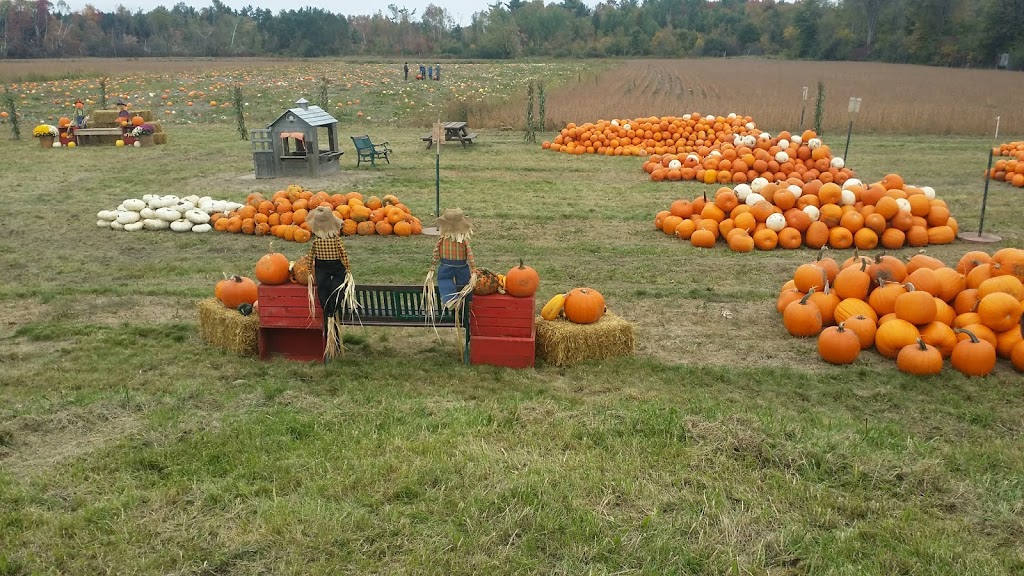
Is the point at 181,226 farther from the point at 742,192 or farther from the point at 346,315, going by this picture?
the point at 742,192

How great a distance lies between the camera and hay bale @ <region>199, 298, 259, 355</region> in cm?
679

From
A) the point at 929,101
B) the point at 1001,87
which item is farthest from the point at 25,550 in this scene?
the point at 1001,87

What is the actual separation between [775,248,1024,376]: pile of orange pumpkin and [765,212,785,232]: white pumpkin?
131 inches

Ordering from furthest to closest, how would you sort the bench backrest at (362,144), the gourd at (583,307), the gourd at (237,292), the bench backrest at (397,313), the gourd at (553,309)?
the bench backrest at (362,144) < the gourd at (237,292) < the gourd at (553,309) < the gourd at (583,307) < the bench backrest at (397,313)

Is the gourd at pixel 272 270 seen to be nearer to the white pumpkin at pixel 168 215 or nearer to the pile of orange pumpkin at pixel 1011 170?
the white pumpkin at pixel 168 215

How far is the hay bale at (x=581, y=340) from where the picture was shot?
664 cm

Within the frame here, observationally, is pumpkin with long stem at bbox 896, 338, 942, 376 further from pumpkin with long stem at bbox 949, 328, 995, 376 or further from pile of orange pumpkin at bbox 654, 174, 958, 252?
pile of orange pumpkin at bbox 654, 174, 958, 252

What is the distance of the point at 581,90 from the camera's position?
135 ft

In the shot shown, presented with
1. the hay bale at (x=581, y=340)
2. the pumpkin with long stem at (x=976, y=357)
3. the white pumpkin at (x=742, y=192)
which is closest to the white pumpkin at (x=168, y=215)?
the hay bale at (x=581, y=340)

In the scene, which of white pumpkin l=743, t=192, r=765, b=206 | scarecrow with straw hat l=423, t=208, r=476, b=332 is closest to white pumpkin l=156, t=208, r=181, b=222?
scarecrow with straw hat l=423, t=208, r=476, b=332

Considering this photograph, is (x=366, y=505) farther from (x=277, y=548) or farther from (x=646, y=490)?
(x=646, y=490)

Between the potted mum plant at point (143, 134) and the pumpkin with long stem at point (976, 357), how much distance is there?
22980mm

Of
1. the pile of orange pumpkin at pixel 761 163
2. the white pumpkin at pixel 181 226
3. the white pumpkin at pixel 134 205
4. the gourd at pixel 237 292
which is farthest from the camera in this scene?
the pile of orange pumpkin at pixel 761 163

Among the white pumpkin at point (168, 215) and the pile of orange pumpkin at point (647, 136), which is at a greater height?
the pile of orange pumpkin at point (647, 136)
